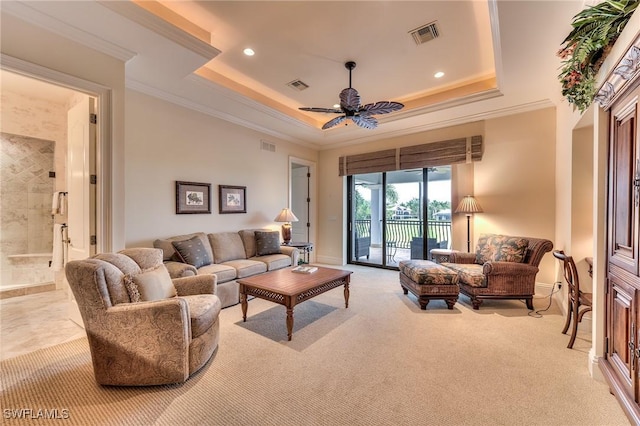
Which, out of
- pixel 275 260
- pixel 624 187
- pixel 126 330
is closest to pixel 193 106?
pixel 275 260

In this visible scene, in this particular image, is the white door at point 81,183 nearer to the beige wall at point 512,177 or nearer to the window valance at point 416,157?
the window valance at point 416,157

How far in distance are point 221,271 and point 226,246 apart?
2.49 ft

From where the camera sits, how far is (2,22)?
6.96 feet

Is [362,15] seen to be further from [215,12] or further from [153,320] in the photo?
[153,320]

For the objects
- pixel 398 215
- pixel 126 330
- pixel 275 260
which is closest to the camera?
pixel 126 330

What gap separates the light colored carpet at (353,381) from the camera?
1.70 meters

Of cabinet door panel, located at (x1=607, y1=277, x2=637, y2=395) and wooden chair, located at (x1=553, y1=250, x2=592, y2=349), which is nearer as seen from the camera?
cabinet door panel, located at (x1=607, y1=277, x2=637, y2=395)

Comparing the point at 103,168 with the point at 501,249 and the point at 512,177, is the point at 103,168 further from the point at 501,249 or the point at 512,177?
the point at 512,177

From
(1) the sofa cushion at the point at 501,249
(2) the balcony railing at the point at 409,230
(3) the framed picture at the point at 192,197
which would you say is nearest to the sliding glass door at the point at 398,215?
(2) the balcony railing at the point at 409,230

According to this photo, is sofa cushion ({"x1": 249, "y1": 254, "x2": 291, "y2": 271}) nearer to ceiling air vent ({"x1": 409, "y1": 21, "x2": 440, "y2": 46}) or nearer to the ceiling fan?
the ceiling fan

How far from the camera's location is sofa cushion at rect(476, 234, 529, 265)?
3641mm

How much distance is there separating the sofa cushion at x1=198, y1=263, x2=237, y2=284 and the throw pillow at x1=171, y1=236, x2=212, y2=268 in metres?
0.11

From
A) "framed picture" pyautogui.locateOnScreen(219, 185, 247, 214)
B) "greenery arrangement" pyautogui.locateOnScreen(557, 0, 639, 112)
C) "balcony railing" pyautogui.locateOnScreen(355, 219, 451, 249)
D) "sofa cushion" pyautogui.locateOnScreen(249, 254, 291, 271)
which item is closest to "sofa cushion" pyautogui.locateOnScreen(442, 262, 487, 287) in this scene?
"balcony railing" pyautogui.locateOnScreen(355, 219, 451, 249)

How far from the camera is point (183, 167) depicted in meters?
4.11
